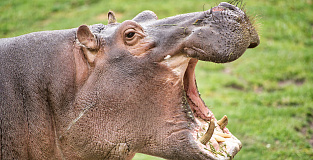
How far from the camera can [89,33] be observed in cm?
277

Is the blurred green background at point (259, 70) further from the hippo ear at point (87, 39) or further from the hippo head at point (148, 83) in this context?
the hippo head at point (148, 83)

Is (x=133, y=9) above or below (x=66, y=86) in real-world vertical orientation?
below

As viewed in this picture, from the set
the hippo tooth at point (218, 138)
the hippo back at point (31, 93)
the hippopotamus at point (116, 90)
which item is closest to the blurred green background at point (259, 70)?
the hippo back at point (31, 93)

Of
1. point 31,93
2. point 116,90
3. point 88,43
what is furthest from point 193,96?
point 31,93

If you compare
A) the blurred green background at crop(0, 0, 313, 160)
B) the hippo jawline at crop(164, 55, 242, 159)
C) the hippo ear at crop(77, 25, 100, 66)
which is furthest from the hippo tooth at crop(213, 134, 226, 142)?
the blurred green background at crop(0, 0, 313, 160)

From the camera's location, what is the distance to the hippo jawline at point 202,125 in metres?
2.66

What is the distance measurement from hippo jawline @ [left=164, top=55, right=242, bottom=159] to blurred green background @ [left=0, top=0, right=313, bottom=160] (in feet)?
8.19

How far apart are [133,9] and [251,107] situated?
490 cm

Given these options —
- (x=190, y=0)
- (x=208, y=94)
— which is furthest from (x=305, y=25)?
(x=208, y=94)

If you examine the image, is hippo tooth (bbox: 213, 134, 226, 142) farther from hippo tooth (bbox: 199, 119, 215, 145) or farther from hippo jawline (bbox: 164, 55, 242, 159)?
hippo tooth (bbox: 199, 119, 215, 145)

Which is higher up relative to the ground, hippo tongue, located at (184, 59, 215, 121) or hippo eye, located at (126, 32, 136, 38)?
hippo eye, located at (126, 32, 136, 38)

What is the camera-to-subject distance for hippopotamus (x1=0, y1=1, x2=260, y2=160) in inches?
106

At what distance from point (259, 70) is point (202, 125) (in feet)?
19.4

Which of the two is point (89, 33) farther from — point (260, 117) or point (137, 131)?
point (260, 117)
